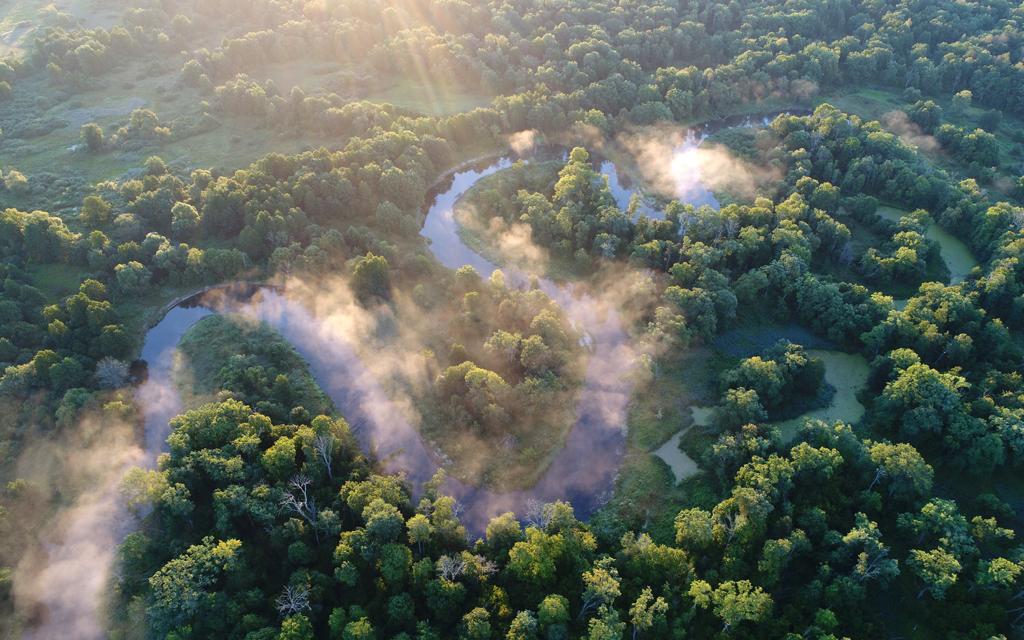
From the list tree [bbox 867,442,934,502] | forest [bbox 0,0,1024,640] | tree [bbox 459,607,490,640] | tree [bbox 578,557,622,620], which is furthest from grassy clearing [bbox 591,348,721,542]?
tree [bbox 867,442,934,502]

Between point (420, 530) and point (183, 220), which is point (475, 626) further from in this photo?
point (183, 220)

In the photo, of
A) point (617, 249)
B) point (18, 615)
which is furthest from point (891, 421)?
point (18, 615)

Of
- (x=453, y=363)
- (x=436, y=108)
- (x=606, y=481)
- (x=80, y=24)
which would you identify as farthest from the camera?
(x=80, y=24)

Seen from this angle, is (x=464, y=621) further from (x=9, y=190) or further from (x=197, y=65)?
(x=197, y=65)

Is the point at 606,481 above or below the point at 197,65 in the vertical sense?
below

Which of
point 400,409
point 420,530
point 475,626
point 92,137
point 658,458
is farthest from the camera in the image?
point 92,137

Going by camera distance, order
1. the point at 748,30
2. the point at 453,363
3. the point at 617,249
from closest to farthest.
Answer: the point at 453,363 → the point at 617,249 → the point at 748,30

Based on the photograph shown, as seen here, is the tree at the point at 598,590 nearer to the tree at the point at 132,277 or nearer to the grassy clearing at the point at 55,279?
the tree at the point at 132,277

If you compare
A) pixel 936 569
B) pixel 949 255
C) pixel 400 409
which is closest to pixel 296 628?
pixel 400 409
